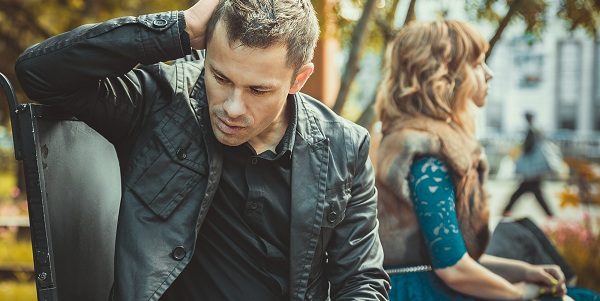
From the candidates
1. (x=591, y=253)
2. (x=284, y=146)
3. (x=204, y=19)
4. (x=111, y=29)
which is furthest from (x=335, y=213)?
(x=591, y=253)

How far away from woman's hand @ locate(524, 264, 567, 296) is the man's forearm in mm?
1937

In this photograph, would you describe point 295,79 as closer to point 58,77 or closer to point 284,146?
point 284,146

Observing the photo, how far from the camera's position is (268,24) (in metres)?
2.02

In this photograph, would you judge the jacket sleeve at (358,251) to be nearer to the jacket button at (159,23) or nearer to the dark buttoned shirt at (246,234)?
the dark buttoned shirt at (246,234)

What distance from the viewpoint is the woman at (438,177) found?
10.0 feet

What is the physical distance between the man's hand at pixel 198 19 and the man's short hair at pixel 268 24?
0.06 feet

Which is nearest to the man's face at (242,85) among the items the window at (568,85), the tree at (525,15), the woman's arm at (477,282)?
the woman's arm at (477,282)

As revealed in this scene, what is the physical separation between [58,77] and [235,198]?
59 centimetres

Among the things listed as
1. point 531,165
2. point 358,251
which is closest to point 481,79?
point 358,251

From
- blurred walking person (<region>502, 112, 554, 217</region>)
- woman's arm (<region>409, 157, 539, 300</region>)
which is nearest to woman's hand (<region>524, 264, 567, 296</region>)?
woman's arm (<region>409, 157, 539, 300</region>)

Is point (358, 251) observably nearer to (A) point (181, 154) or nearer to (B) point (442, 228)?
(A) point (181, 154)

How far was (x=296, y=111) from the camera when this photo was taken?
2318mm

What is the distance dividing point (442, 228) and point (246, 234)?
1021 millimetres

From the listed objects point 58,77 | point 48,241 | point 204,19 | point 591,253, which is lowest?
point 591,253
